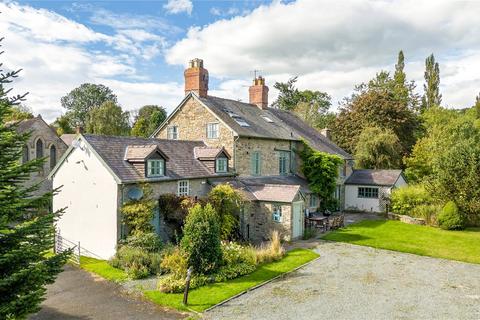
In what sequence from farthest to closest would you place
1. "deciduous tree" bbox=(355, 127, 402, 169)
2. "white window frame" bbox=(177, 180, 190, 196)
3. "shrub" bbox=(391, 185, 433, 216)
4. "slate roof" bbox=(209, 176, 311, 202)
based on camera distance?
"deciduous tree" bbox=(355, 127, 402, 169)
"shrub" bbox=(391, 185, 433, 216)
"slate roof" bbox=(209, 176, 311, 202)
"white window frame" bbox=(177, 180, 190, 196)

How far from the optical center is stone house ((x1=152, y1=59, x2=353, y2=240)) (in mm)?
24922

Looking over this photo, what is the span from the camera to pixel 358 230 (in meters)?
28.0

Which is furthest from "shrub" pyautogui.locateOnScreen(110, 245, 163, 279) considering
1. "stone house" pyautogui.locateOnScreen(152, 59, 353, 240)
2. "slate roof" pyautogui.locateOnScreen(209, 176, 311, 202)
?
"stone house" pyautogui.locateOnScreen(152, 59, 353, 240)

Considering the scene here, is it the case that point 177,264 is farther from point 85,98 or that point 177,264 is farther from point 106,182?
point 85,98

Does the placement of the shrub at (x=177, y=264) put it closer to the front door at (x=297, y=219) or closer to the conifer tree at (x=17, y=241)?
the conifer tree at (x=17, y=241)

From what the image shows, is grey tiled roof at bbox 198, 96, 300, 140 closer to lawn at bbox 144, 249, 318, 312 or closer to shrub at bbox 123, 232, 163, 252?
shrub at bbox 123, 232, 163, 252

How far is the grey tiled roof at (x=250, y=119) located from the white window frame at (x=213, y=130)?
862mm

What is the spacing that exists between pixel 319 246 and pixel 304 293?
8.03 meters

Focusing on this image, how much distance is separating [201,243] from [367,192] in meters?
25.5

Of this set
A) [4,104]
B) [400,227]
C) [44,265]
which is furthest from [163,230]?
[400,227]

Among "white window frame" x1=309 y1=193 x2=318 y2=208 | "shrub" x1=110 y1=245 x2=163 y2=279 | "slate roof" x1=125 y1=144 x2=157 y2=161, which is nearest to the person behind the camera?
"shrub" x1=110 y1=245 x2=163 y2=279

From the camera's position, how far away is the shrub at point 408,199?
106ft

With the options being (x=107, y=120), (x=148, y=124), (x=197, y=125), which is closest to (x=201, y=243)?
(x=197, y=125)

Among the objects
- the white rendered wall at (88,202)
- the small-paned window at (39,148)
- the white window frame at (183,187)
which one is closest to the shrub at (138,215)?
the white rendered wall at (88,202)
